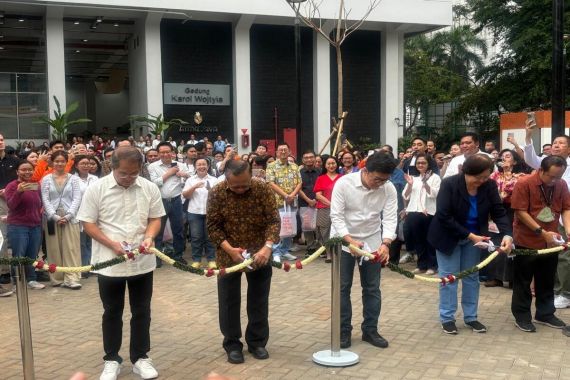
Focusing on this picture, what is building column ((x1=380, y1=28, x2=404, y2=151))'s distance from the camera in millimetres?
29828

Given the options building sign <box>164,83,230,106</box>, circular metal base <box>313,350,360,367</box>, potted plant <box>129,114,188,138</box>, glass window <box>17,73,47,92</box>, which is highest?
glass window <box>17,73,47,92</box>

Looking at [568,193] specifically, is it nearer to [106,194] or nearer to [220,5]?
[106,194]

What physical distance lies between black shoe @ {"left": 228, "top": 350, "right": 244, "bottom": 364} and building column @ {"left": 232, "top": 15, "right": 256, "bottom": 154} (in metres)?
22.7

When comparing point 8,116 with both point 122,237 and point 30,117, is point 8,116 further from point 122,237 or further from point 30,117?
point 122,237

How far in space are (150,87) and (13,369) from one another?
2195 cm

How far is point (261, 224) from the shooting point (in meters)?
5.45

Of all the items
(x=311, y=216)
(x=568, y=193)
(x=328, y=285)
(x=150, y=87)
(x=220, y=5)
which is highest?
(x=220, y=5)

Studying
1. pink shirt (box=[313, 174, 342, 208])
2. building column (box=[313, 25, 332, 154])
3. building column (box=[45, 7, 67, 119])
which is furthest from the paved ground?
building column (box=[313, 25, 332, 154])

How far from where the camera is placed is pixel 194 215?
377 inches

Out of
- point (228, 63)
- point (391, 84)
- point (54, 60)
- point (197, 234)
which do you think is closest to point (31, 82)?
point (54, 60)

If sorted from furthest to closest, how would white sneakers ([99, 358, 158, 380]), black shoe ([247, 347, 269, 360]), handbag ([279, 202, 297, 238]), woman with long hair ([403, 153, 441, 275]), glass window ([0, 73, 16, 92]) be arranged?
glass window ([0, 73, 16, 92]) → handbag ([279, 202, 297, 238]) → woman with long hair ([403, 153, 441, 275]) → black shoe ([247, 347, 269, 360]) → white sneakers ([99, 358, 158, 380])

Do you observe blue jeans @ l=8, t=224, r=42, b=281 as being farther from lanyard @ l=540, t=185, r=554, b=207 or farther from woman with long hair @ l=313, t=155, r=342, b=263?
lanyard @ l=540, t=185, r=554, b=207

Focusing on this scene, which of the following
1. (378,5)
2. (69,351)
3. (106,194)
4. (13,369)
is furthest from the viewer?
(378,5)

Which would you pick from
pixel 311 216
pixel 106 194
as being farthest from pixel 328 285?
pixel 106 194
